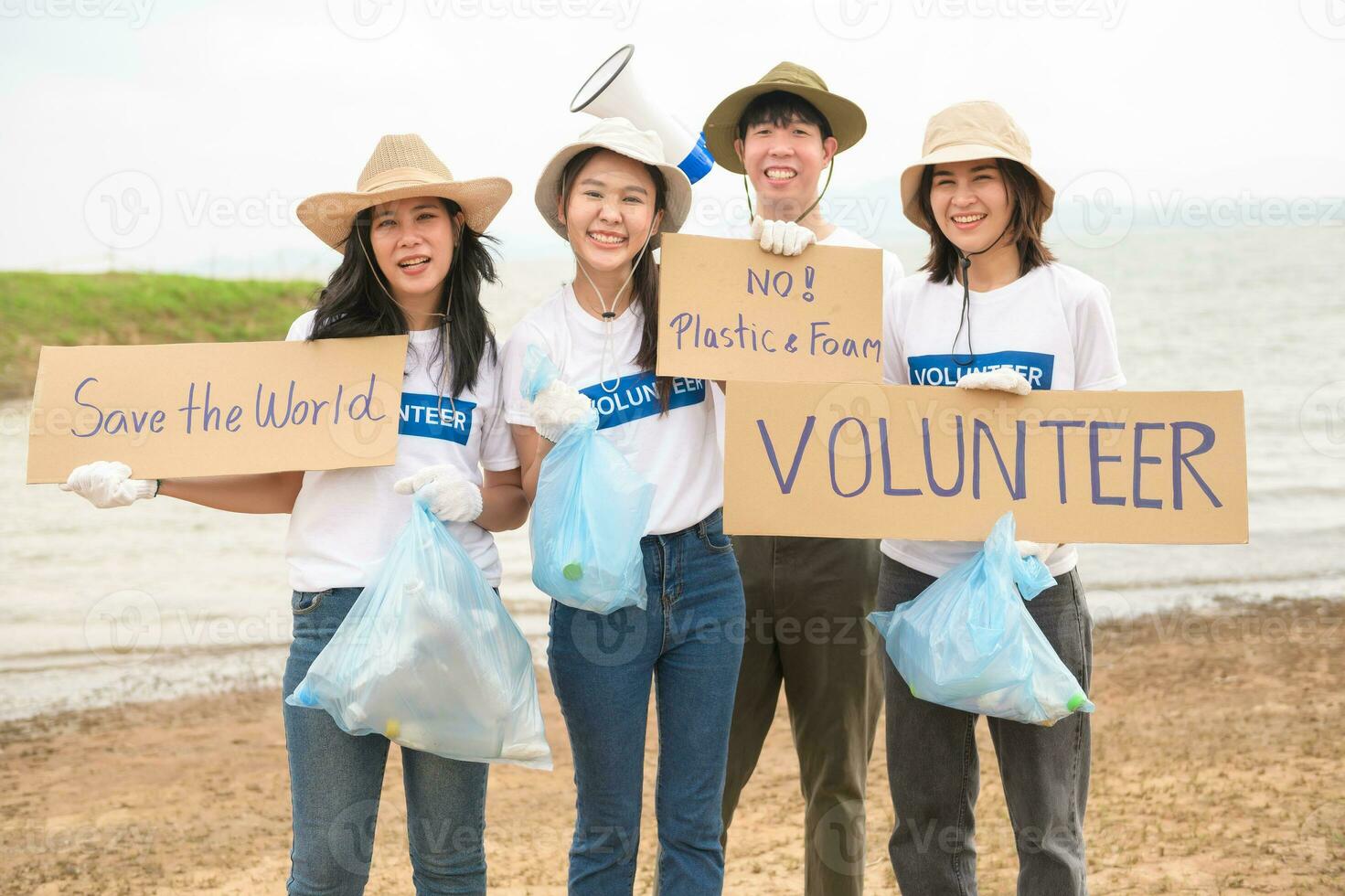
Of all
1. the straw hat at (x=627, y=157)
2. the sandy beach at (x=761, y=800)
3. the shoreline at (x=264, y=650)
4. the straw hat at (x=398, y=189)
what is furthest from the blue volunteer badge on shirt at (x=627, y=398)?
the shoreline at (x=264, y=650)

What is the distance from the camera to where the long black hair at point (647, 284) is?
8.63 feet

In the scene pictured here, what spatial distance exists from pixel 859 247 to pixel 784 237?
0.22m

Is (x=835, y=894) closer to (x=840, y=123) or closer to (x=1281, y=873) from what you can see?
(x=1281, y=873)

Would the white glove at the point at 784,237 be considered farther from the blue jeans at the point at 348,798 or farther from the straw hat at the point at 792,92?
the blue jeans at the point at 348,798

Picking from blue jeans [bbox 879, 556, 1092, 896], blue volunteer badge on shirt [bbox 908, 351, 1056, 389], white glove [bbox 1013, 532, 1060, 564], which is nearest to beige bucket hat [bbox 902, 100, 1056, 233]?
blue volunteer badge on shirt [bbox 908, 351, 1056, 389]

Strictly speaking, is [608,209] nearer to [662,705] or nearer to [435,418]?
[435,418]

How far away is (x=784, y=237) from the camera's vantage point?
273 cm

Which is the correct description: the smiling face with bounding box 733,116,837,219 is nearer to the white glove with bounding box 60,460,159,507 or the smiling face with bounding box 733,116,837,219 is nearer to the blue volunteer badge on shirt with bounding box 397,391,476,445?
the blue volunteer badge on shirt with bounding box 397,391,476,445

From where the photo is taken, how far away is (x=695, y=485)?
104 inches

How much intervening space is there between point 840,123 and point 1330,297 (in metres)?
28.0

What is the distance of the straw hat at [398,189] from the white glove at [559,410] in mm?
526

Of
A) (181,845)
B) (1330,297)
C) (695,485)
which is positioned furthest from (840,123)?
(1330,297)

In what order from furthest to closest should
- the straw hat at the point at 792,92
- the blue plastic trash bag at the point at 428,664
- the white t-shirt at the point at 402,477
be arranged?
the straw hat at the point at 792,92 → the white t-shirt at the point at 402,477 → the blue plastic trash bag at the point at 428,664

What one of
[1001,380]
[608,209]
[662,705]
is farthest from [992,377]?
[662,705]
